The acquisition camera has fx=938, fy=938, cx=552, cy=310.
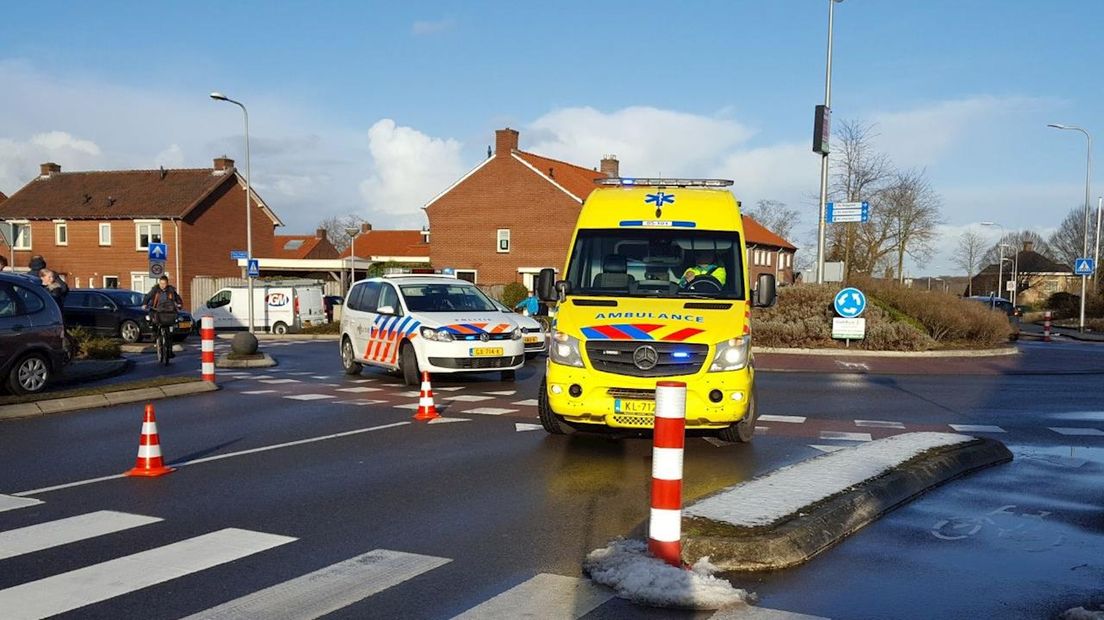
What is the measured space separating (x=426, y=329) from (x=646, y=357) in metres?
6.65

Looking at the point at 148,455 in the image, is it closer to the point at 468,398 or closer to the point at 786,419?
the point at 468,398

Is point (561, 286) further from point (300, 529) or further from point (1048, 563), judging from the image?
point (1048, 563)

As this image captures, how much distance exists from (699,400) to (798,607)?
3.88m

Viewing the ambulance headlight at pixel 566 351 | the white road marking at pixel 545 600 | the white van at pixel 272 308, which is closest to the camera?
the white road marking at pixel 545 600

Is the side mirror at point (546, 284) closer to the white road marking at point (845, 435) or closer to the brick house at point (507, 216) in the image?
the white road marking at point (845, 435)

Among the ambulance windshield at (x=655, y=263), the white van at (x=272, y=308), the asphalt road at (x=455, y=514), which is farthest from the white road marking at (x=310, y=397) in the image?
the white van at (x=272, y=308)

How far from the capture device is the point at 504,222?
54188 millimetres

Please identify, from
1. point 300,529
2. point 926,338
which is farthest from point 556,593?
point 926,338

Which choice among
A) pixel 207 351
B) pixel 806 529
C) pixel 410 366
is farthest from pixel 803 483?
pixel 207 351

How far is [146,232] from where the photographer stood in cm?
5241

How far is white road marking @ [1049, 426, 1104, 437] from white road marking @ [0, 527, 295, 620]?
9.31m

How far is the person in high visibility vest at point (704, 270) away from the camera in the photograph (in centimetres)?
964

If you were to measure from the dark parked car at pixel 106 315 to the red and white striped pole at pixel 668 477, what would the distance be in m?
25.3

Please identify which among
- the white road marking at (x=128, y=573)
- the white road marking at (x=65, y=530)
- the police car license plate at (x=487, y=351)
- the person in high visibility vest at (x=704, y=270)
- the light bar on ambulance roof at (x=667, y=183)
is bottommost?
the white road marking at (x=65, y=530)
